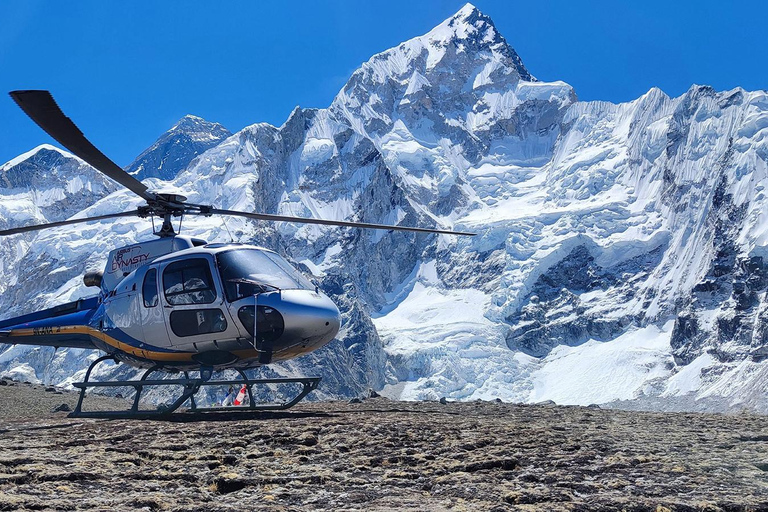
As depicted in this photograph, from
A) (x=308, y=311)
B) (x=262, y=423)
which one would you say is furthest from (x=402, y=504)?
(x=308, y=311)

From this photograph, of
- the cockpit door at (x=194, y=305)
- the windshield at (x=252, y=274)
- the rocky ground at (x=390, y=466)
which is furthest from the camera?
the cockpit door at (x=194, y=305)

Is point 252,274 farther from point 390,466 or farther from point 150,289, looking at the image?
point 390,466

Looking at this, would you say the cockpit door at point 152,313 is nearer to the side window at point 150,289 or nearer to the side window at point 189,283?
the side window at point 150,289

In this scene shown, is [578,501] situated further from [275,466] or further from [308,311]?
[308,311]

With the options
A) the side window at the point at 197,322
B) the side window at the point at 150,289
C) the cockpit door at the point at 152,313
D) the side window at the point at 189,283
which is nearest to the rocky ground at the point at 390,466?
the side window at the point at 197,322

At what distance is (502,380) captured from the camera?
19325 centimetres

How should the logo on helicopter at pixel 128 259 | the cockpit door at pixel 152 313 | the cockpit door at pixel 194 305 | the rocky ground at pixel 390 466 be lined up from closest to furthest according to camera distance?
the rocky ground at pixel 390 466, the cockpit door at pixel 194 305, the cockpit door at pixel 152 313, the logo on helicopter at pixel 128 259

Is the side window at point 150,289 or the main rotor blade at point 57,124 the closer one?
the main rotor blade at point 57,124

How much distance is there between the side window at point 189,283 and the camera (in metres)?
14.9

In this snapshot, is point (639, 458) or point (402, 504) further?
point (639, 458)

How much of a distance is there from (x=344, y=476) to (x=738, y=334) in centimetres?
20956

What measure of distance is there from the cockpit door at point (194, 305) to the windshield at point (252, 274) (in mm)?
235

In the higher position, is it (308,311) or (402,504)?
(308,311)

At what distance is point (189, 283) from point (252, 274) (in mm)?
1268
